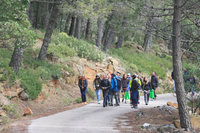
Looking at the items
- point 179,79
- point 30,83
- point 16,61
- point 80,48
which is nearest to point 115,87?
point 30,83

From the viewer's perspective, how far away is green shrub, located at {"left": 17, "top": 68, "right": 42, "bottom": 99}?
11587mm

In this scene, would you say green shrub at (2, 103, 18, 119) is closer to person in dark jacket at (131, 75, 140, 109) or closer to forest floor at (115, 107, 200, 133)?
forest floor at (115, 107, 200, 133)

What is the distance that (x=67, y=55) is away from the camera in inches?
734

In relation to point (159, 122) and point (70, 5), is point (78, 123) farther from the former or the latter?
point (70, 5)

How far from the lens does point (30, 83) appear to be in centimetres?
1212

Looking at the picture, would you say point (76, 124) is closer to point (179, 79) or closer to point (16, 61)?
point (179, 79)

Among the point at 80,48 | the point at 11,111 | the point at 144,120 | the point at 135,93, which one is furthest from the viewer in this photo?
the point at 80,48

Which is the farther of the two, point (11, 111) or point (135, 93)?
point (135, 93)

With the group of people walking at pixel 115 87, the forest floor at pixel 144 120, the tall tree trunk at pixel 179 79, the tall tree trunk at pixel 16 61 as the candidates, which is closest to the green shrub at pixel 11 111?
the tall tree trunk at pixel 16 61

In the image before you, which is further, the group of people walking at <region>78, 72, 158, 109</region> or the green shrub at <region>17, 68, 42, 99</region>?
the group of people walking at <region>78, 72, 158, 109</region>

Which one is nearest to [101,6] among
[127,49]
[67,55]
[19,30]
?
[67,55]

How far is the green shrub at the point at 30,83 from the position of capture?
38.0 feet

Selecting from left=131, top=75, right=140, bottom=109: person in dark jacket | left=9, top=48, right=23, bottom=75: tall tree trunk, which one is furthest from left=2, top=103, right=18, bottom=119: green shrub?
left=131, top=75, right=140, bottom=109: person in dark jacket

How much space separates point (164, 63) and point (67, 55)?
19.9 metres
